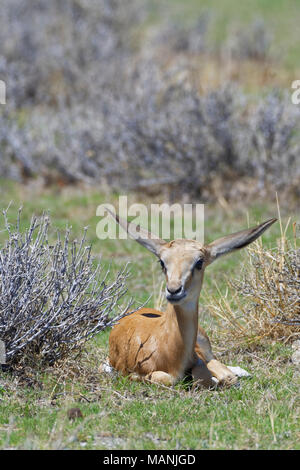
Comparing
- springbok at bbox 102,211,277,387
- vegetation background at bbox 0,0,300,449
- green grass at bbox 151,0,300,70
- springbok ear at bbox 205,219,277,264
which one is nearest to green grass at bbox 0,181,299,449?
vegetation background at bbox 0,0,300,449

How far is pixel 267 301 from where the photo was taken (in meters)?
6.45

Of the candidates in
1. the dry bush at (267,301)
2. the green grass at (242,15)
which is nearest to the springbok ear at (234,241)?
the dry bush at (267,301)

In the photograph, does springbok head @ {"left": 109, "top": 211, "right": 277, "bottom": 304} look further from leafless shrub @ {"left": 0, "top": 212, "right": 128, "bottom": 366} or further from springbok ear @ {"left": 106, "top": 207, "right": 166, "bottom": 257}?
leafless shrub @ {"left": 0, "top": 212, "right": 128, "bottom": 366}

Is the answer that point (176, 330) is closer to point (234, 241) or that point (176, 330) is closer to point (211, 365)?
point (211, 365)

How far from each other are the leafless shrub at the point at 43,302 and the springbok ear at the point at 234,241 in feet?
2.88

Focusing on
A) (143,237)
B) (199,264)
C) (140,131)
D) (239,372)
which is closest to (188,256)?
(199,264)

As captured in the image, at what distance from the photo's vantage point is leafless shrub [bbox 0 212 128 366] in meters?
5.50

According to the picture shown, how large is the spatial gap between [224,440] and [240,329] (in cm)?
209

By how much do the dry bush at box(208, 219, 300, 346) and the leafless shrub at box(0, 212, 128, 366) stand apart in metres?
1.20

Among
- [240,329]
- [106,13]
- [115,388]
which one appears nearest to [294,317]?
[240,329]

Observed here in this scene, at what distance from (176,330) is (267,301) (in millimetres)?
1362

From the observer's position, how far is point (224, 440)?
451cm

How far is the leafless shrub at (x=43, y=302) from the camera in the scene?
5504mm

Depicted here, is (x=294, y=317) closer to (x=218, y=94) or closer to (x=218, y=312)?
(x=218, y=312)
